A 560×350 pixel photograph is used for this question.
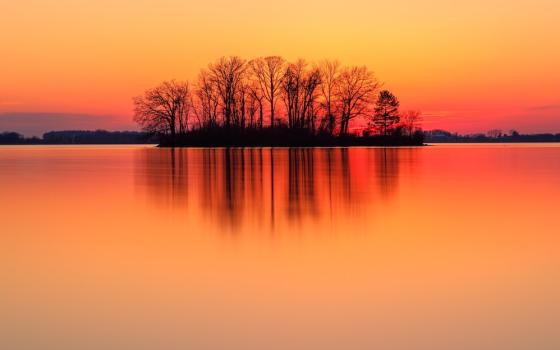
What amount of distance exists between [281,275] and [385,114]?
85.9m

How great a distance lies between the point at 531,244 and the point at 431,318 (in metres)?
4.45

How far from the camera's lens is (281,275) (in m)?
7.08

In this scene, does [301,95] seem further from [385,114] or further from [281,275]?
[281,275]

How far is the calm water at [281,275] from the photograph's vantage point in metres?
5.11

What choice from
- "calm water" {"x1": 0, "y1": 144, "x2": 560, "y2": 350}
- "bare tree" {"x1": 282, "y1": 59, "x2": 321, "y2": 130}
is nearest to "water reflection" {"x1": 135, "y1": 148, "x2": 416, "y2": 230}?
"calm water" {"x1": 0, "y1": 144, "x2": 560, "y2": 350}

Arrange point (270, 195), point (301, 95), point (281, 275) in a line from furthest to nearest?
point (301, 95)
point (270, 195)
point (281, 275)

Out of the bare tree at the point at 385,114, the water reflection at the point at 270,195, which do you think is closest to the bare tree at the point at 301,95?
the bare tree at the point at 385,114

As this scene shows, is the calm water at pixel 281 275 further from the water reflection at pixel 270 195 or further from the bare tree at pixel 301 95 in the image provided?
the bare tree at pixel 301 95

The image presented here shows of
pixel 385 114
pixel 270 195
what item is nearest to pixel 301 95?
pixel 385 114

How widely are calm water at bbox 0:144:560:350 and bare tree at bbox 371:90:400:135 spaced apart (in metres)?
76.7

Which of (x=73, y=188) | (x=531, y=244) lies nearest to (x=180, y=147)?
(x=73, y=188)

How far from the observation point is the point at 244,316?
555 centimetres

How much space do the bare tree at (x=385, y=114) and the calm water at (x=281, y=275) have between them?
76690 mm

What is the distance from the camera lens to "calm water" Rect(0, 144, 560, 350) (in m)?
5.11
